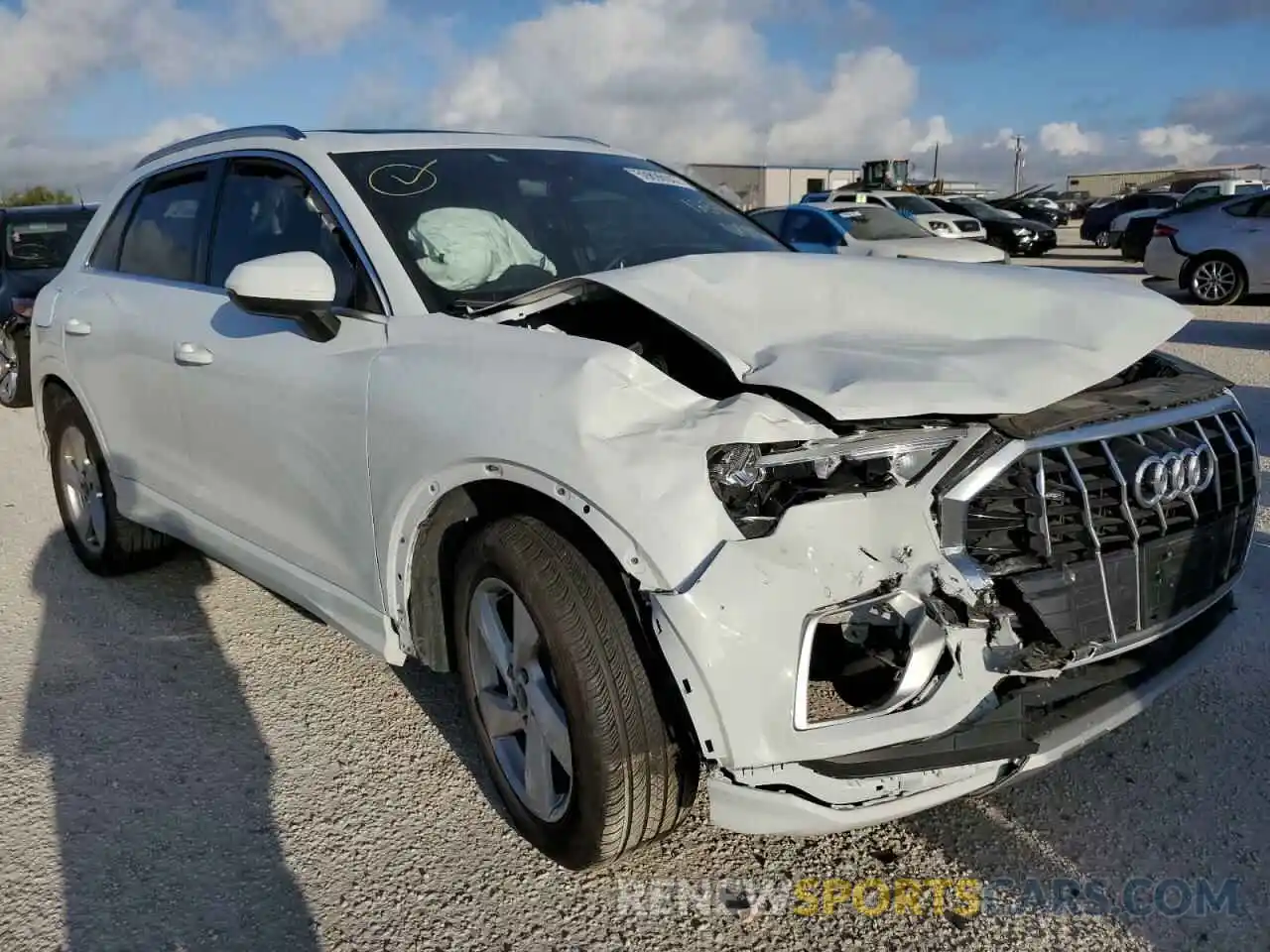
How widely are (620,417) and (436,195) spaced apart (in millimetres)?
1361

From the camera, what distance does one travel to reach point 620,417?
7.40 feet

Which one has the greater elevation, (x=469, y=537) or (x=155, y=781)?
(x=469, y=537)

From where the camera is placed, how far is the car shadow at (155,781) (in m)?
2.51

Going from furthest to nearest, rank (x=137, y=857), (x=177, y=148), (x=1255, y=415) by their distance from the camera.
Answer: (x=1255, y=415) → (x=177, y=148) → (x=137, y=857)

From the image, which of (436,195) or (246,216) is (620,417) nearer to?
(436,195)

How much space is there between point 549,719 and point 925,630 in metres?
0.89

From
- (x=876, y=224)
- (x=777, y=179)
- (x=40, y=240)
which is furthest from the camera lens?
(x=777, y=179)

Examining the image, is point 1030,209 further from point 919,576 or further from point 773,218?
point 919,576

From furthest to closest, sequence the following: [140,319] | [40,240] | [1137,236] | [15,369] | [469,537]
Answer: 1. [1137,236]
2. [40,240]
3. [15,369]
4. [140,319]
5. [469,537]

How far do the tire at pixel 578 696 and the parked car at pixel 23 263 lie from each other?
800cm

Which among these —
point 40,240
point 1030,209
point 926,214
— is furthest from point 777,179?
point 40,240


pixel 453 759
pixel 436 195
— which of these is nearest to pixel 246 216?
pixel 436 195

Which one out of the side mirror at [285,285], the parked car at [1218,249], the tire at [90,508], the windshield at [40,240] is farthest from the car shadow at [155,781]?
the parked car at [1218,249]

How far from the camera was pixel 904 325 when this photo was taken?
268 cm
